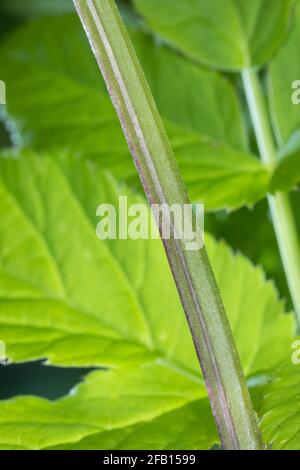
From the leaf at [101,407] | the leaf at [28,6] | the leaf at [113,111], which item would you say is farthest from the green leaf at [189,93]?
the leaf at [28,6]

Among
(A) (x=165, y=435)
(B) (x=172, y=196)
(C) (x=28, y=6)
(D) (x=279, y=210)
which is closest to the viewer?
(B) (x=172, y=196)

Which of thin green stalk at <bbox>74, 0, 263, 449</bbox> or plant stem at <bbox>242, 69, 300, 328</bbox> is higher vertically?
plant stem at <bbox>242, 69, 300, 328</bbox>

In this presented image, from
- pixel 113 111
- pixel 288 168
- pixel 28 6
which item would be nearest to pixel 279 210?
pixel 288 168

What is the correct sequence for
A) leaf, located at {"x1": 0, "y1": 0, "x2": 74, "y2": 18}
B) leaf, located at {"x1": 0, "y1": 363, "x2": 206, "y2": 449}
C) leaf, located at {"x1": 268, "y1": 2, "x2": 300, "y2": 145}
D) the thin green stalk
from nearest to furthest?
1. the thin green stalk
2. leaf, located at {"x1": 0, "y1": 363, "x2": 206, "y2": 449}
3. leaf, located at {"x1": 268, "y1": 2, "x2": 300, "y2": 145}
4. leaf, located at {"x1": 0, "y1": 0, "x2": 74, "y2": 18}

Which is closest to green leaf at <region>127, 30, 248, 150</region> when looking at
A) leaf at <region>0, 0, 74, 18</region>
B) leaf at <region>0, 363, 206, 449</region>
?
leaf at <region>0, 363, 206, 449</region>

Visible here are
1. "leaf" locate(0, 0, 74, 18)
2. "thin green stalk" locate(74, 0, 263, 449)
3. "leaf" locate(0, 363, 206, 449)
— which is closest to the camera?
"thin green stalk" locate(74, 0, 263, 449)

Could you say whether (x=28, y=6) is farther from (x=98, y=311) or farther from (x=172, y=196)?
(x=172, y=196)

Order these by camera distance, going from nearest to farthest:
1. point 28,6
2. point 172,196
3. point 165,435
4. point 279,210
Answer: point 172,196
point 165,435
point 279,210
point 28,6

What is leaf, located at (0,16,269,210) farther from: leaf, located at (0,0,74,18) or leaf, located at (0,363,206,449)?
leaf, located at (0,0,74,18)
